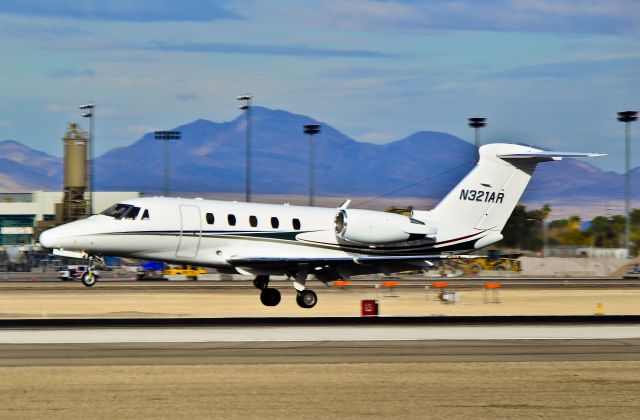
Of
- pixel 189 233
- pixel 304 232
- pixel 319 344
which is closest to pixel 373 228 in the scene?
pixel 304 232

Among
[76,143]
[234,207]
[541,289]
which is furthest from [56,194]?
[234,207]

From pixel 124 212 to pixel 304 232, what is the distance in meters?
6.33

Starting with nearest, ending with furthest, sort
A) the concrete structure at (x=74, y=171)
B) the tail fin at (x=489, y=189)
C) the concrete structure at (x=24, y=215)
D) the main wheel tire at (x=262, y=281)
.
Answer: the main wheel tire at (x=262, y=281) < the tail fin at (x=489, y=189) < the concrete structure at (x=74, y=171) < the concrete structure at (x=24, y=215)

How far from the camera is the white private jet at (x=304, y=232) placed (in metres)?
35.4

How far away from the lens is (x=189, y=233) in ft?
117

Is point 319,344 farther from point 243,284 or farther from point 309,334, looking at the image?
point 243,284

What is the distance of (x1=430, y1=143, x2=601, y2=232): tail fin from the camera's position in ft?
129

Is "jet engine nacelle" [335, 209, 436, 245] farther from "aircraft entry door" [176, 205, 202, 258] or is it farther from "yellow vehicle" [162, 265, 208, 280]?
"yellow vehicle" [162, 265, 208, 280]

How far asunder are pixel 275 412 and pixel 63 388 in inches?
167

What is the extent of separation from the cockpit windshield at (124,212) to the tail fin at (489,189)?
1114 cm

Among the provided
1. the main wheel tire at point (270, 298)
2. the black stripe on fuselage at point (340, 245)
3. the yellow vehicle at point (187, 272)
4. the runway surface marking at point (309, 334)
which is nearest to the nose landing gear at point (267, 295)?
the main wheel tire at point (270, 298)

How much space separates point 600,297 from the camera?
48.4 metres

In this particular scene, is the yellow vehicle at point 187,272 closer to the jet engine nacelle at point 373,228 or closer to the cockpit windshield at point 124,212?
the jet engine nacelle at point 373,228

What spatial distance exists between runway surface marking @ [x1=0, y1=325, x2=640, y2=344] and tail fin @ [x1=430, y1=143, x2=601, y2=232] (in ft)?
33.0
